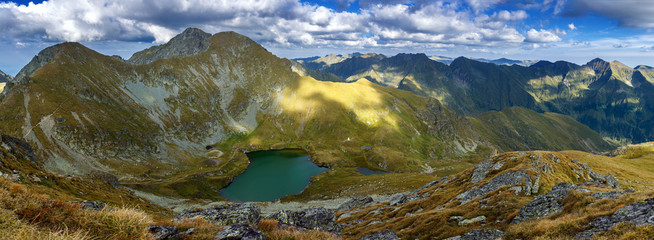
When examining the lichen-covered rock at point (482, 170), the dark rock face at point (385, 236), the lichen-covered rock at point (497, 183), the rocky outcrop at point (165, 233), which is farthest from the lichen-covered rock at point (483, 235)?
the lichen-covered rock at point (482, 170)

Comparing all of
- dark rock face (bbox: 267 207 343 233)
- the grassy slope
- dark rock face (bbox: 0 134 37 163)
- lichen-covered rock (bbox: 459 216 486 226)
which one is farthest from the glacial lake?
lichen-covered rock (bbox: 459 216 486 226)

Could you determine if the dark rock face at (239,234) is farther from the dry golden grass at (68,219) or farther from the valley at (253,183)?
the dry golden grass at (68,219)

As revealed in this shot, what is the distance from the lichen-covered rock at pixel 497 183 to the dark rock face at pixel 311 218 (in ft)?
62.9

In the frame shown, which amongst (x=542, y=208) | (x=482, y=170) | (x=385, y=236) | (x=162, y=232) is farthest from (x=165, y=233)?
(x=482, y=170)

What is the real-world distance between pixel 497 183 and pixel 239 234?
37567 mm

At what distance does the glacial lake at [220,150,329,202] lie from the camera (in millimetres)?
119238

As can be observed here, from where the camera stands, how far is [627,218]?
1388 centimetres

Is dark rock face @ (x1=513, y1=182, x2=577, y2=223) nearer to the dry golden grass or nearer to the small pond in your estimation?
the dry golden grass

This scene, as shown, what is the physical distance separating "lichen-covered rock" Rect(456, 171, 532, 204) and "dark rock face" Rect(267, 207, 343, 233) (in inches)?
755

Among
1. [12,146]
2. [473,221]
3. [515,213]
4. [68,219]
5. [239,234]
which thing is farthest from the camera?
[12,146]

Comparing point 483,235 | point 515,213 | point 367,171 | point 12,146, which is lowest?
point 367,171

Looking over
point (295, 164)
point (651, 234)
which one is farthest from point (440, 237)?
point (295, 164)

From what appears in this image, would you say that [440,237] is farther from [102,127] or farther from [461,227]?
[102,127]

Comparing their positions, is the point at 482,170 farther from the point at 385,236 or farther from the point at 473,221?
the point at 385,236
